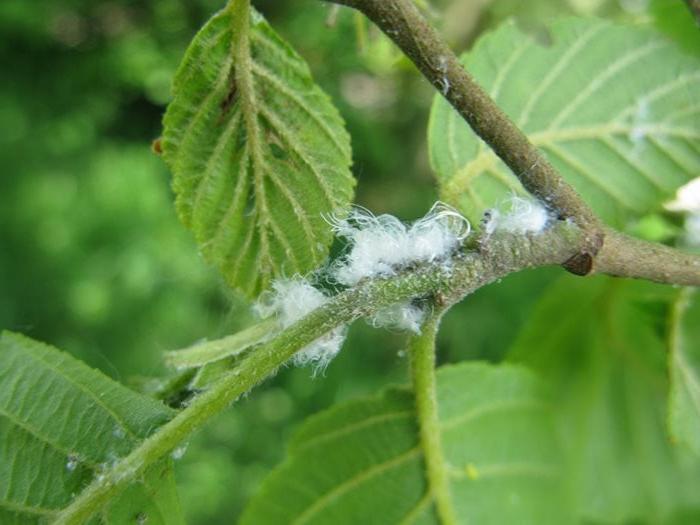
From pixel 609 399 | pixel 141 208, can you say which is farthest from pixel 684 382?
pixel 141 208

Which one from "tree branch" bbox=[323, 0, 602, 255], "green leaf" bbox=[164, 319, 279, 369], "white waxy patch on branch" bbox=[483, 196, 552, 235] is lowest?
"green leaf" bbox=[164, 319, 279, 369]

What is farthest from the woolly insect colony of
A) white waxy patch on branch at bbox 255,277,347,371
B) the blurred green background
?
the blurred green background

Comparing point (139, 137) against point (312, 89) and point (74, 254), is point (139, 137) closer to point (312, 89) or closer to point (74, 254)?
point (74, 254)

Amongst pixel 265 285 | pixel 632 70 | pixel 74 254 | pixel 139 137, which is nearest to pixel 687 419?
pixel 632 70

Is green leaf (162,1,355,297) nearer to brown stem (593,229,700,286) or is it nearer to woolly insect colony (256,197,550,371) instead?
woolly insect colony (256,197,550,371)

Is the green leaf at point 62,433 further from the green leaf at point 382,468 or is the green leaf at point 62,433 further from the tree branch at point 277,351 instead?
the green leaf at point 382,468

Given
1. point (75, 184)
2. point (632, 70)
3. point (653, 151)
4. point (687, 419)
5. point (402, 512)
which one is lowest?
point (402, 512)
